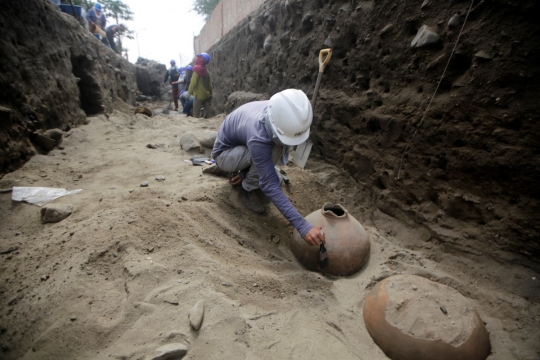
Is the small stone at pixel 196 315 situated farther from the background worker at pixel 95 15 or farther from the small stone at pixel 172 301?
the background worker at pixel 95 15

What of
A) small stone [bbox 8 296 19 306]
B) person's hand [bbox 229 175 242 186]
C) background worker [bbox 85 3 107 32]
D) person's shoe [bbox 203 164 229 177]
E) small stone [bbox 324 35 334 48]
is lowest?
small stone [bbox 8 296 19 306]

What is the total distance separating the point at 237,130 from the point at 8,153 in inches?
90.7

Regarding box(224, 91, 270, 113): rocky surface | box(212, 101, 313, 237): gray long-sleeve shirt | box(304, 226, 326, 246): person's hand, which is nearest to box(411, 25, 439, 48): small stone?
box(212, 101, 313, 237): gray long-sleeve shirt

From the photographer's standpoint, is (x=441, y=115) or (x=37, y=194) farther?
(x=37, y=194)

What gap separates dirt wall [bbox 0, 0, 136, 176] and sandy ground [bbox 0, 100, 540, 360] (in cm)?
47

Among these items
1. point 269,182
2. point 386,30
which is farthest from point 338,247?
point 386,30

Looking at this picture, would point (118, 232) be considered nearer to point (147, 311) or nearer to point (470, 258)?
point (147, 311)

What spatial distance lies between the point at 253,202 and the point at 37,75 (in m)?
3.17

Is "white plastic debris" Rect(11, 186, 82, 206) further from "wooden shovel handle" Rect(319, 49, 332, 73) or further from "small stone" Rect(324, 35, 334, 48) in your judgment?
"small stone" Rect(324, 35, 334, 48)

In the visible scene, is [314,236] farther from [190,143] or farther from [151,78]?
[151,78]

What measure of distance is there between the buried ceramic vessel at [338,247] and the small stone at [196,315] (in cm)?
94

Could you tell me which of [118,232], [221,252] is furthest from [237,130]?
[118,232]

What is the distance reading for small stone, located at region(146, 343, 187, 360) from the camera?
1.23m

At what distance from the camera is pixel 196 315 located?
1422mm
